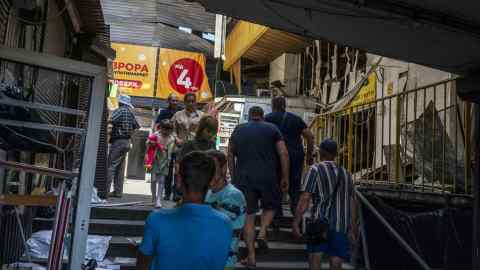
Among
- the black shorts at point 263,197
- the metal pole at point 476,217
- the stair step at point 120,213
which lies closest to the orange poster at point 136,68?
the stair step at point 120,213

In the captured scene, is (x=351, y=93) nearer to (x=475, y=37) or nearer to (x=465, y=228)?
(x=465, y=228)

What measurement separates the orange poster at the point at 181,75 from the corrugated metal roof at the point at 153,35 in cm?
35

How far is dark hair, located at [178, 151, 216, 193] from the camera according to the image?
2629mm

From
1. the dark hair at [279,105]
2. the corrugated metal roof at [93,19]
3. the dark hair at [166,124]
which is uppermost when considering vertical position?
the corrugated metal roof at [93,19]

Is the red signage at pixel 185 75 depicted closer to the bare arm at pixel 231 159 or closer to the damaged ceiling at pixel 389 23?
the bare arm at pixel 231 159

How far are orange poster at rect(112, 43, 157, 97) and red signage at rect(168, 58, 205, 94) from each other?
0.81m

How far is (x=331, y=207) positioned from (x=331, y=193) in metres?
0.14

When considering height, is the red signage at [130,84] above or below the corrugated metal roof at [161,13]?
below

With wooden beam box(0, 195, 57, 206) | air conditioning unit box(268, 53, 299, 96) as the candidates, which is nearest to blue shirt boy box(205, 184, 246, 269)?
wooden beam box(0, 195, 57, 206)

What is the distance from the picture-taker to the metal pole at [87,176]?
3.76 m

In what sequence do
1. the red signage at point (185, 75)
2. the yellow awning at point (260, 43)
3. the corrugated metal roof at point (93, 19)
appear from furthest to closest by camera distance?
the red signage at point (185, 75) < the yellow awning at point (260, 43) < the corrugated metal roof at point (93, 19)

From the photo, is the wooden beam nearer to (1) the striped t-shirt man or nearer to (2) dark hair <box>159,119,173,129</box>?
(1) the striped t-shirt man

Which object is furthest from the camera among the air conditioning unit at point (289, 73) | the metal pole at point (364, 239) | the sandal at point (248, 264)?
the air conditioning unit at point (289, 73)

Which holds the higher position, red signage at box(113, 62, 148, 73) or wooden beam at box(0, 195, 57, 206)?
red signage at box(113, 62, 148, 73)
